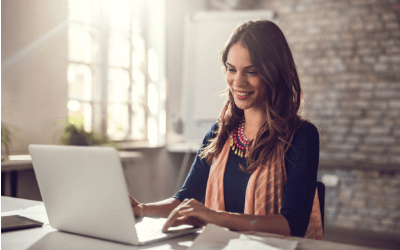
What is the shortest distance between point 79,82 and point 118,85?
0.50 m

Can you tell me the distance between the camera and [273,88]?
1294 millimetres

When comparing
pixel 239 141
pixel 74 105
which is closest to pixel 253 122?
pixel 239 141

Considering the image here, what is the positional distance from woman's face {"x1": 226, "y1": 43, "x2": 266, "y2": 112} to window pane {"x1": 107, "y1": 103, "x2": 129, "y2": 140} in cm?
255

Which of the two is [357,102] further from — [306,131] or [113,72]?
[306,131]

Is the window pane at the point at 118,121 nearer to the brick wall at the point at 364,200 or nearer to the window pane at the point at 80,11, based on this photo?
the window pane at the point at 80,11

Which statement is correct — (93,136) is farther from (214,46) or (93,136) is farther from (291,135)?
(291,135)

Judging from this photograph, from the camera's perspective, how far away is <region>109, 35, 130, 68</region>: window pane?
3.78 metres

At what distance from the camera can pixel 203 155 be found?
1.50m

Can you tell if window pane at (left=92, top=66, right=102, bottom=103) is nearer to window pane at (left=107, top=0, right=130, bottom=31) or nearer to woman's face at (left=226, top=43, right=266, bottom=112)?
window pane at (left=107, top=0, right=130, bottom=31)

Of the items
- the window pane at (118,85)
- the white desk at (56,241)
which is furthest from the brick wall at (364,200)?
the white desk at (56,241)

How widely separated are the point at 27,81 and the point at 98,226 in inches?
88.6

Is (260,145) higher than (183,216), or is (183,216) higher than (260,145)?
(260,145)

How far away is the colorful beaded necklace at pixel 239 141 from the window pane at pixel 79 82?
2.27m

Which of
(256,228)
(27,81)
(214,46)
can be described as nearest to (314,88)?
(214,46)
